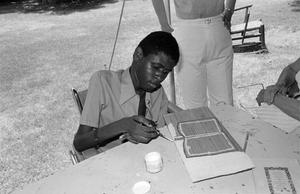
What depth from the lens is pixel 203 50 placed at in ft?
9.04

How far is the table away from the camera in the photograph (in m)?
1.51

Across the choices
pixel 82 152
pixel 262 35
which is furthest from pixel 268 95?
pixel 262 35

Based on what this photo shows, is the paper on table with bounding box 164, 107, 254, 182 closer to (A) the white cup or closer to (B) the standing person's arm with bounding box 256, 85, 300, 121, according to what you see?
(A) the white cup

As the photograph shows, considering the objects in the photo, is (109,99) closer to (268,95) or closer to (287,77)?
(268,95)

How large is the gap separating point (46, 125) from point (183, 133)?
112 inches

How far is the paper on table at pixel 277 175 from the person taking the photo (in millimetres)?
1459

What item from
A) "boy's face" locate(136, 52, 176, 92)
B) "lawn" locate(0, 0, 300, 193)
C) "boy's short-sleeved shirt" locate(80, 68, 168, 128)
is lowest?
"lawn" locate(0, 0, 300, 193)

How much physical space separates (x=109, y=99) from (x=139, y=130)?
363 millimetres

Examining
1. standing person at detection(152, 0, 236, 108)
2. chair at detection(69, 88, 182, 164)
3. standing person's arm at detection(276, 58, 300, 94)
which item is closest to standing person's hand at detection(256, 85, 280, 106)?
standing person's arm at detection(276, 58, 300, 94)

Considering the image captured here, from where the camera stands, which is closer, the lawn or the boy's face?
the boy's face

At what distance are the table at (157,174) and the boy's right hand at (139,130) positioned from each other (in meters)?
0.05

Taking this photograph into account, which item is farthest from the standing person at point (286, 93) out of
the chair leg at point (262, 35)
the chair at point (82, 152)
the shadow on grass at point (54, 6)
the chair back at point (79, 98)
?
the shadow on grass at point (54, 6)

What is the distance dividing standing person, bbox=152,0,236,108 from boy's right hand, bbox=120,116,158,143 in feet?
3.47

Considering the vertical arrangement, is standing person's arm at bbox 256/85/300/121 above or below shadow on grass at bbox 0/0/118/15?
above
